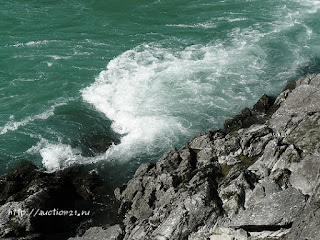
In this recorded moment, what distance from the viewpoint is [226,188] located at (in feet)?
113

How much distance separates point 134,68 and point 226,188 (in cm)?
4127

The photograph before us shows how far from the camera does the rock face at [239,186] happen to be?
96.9 feet

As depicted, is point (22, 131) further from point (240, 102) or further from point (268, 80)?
point (268, 80)

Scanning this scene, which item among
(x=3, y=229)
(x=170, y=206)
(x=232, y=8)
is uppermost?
(x=232, y=8)

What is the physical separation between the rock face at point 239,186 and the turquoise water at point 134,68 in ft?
24.8

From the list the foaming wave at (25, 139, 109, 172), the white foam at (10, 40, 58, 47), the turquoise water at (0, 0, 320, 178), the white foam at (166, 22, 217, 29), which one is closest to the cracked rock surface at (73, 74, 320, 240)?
the turquoise water at (0, 0, 320, 178)

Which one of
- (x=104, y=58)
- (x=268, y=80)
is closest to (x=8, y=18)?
(x=104, y=58)

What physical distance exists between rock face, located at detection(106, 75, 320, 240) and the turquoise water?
24.8 feet

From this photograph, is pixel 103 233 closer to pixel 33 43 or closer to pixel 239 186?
pixel 239 186

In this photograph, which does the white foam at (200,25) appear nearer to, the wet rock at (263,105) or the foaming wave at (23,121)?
the wet rock at (263,105)

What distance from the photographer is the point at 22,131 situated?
57531mm

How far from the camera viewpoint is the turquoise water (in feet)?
183

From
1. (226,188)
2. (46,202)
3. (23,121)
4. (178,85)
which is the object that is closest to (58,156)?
(46,202)

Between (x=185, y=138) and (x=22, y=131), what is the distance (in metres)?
24.9
